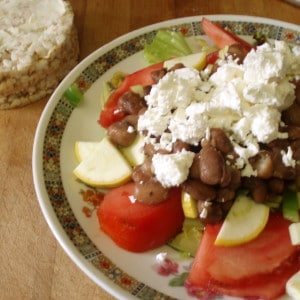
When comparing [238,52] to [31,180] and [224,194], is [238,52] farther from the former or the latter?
[31,180]

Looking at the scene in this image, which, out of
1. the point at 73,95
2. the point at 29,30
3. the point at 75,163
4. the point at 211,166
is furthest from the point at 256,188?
the point at 29,30

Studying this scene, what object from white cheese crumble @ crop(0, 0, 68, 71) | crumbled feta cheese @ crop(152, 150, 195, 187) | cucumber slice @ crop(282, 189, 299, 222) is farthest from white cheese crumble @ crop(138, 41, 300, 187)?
white cheese crumble @ crop(0, 0, 68, 71)

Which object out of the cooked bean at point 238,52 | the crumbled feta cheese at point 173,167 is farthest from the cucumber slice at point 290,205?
the cooked bean at point 238,52

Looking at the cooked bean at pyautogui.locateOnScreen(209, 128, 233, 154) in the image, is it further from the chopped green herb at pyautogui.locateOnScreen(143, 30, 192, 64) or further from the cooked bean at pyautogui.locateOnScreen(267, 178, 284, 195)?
the chopped green herb at pyautogui.locateOnScreen(143, 30, 192, 64)

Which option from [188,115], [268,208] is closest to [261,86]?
[188,115]

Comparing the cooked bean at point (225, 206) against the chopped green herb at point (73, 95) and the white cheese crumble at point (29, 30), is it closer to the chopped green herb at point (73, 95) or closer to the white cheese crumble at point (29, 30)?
the chopped green herb at point (73, 95)

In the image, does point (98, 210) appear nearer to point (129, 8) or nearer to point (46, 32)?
point (46, 32)
